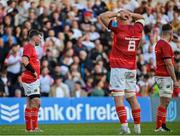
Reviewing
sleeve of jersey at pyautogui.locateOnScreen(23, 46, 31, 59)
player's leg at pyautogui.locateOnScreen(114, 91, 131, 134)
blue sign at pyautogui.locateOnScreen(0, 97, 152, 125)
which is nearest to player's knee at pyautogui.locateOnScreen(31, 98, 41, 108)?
sleeve of jersey at pyautogui.locateOnScreen(23, 46, 31, 59)

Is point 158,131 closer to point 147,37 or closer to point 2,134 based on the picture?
point 2,134

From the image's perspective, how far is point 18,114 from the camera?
25234 mm

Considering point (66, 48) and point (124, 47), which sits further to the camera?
point (66, 48)

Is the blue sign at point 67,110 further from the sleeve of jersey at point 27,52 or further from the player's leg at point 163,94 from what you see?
the player's leg at point 163,94

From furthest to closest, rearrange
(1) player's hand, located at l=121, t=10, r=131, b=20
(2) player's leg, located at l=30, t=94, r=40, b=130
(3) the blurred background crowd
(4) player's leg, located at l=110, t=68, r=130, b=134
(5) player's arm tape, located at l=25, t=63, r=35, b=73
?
(3) the blurred background crowd
(2) player's leg, located at l=30, t=94, r=40, b=130
(5) player's arm tape, located at l=25, t=63, r=35, b=73
(4) player's leg, located at l=110, t=68, r=130, b=134
(1) player's hand, located at l=121, t=10, r=131, b=20

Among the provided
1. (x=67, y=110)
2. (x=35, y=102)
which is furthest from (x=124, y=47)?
(x=67, y=110)

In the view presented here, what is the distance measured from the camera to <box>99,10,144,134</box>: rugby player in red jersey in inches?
671

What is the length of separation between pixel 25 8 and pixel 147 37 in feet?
17.3

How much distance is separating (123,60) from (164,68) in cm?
160

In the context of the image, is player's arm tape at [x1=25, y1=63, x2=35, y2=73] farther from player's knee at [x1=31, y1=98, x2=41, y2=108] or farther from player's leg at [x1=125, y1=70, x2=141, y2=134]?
player's leg at [x1=125, y1=70, x2=141, y2=134]

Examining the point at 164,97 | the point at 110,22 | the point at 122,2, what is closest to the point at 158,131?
the point at 164,97

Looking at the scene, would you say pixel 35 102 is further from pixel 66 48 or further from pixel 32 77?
pixel 66 48

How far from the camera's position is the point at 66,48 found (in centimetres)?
2855

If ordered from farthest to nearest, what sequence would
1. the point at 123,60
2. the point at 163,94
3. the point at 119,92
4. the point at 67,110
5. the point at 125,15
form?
the point at 67,110, the point at 163,94, the point at 123,60, the point at 119,92, the point at 125,15
